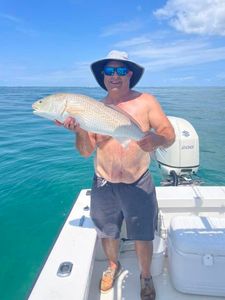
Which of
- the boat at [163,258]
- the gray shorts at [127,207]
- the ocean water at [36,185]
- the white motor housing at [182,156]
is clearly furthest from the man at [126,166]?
the white motor housing at [182,156]

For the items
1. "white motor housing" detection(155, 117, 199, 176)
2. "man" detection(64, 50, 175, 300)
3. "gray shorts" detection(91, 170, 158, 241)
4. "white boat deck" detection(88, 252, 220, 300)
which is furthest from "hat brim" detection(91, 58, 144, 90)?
"white motor housing" detection(155, 117, 199, 176)

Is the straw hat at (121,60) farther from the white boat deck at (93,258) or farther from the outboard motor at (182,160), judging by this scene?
the outboard motor at (182,160)

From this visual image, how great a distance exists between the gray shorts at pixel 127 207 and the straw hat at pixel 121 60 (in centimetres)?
84

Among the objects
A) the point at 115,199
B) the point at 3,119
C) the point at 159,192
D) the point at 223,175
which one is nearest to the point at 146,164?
the point at 115,199

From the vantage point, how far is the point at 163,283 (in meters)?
2.79

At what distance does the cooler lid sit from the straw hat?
4.45 feet

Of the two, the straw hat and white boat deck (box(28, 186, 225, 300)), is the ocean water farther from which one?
the straw hat

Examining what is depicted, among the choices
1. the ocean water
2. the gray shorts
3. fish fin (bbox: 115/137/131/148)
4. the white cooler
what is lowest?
the ocean water

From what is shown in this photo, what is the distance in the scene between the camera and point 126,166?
242 centimetres

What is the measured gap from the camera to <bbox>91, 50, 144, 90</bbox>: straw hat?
2.39 meters

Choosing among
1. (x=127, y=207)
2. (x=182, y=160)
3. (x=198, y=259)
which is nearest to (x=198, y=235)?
(x=198, y=259)

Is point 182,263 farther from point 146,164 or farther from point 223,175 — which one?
point 223,175

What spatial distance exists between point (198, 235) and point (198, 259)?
20 centimetres

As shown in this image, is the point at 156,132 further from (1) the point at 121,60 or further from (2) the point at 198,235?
(2) the point at 198,235
